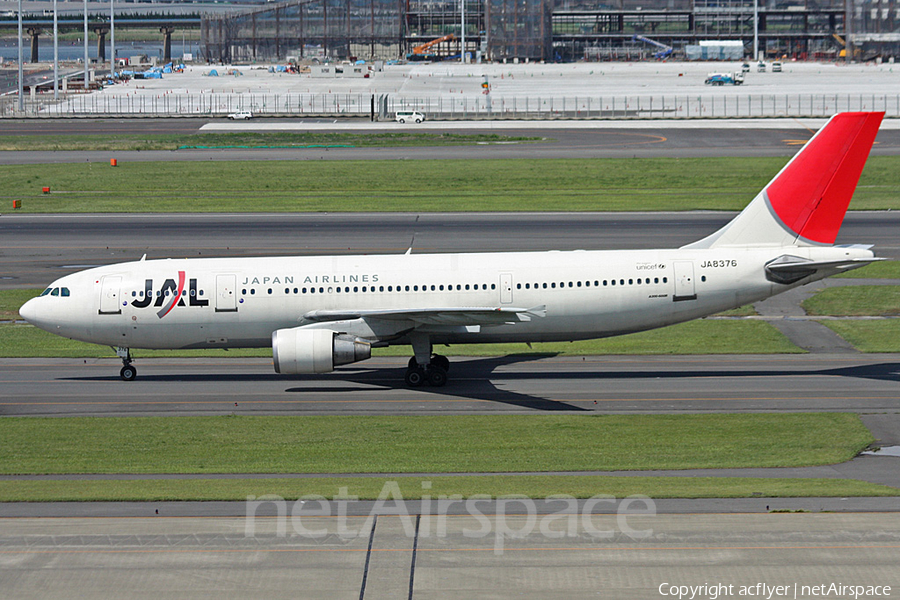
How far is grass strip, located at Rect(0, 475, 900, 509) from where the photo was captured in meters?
24.2

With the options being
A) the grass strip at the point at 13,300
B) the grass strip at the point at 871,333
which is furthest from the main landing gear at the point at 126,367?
the grass strip at the point at 871,333

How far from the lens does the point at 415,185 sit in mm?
80250

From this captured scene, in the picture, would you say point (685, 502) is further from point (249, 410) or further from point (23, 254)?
point (23, 254)

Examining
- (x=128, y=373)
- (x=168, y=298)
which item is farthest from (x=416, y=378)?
(x=128, y=373)

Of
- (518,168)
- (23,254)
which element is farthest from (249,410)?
(518,168)

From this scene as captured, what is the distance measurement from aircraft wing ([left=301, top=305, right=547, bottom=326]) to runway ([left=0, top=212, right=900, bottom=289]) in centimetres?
2089

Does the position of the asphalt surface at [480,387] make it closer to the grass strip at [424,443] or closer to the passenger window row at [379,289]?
the grass strip at [424,443]

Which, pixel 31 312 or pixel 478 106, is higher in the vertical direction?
pixel 478 106

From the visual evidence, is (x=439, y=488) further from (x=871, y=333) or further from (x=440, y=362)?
(x=871, y=333)

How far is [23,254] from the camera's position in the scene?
59.5 metres

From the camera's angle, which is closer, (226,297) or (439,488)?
(439,488)

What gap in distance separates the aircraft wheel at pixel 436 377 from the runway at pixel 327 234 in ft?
70.2

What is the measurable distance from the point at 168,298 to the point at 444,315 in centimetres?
1018

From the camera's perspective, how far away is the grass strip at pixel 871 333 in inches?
1592
